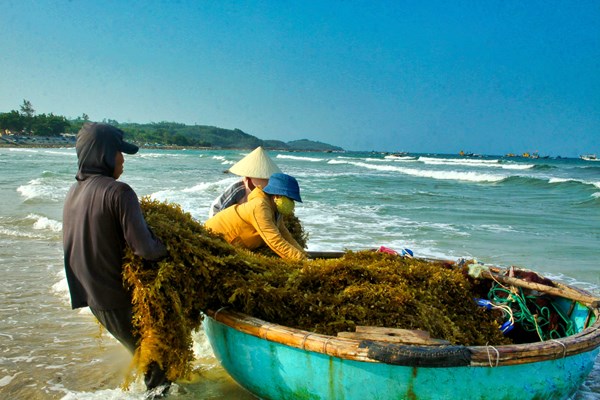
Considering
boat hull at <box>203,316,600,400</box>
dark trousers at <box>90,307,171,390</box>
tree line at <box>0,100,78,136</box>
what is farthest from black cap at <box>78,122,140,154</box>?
tree line at <box>0,100,78,136</box>

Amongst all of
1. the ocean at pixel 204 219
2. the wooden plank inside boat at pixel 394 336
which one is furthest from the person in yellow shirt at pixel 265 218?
the wooden plank inside boat at pixel 394 336

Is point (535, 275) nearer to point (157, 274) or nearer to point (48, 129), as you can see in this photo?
point (157, 274)

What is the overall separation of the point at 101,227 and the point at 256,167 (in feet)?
9.25

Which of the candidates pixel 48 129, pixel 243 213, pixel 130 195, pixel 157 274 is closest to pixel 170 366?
pixel 157 274

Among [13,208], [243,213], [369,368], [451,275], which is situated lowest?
[13,208]

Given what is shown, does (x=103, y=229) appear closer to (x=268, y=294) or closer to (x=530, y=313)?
(x=268, y=294)

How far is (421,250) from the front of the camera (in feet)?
34.1

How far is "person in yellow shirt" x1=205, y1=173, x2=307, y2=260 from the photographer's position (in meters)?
4.55

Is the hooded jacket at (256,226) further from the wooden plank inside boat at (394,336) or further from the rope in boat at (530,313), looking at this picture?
the rope in boat at (530,313)

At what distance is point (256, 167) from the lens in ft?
19.2

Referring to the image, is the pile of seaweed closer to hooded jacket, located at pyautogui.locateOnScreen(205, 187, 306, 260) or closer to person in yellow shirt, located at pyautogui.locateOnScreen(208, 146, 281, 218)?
hooded jacket, located at pyautogui.locateOnScreen(205, 187, 306, 260)

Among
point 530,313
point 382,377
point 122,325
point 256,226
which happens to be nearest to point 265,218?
point 256,226

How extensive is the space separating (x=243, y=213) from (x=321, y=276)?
1.13m

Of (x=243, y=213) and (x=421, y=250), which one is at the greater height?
(x=243, y=213)
